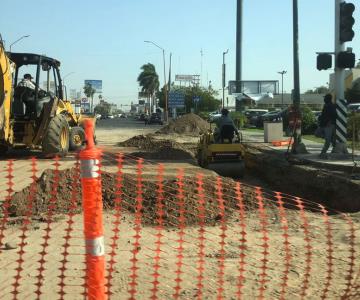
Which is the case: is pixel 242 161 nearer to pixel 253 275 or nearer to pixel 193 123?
pixel 253 275

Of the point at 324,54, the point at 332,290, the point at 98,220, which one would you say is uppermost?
the point at 324,54

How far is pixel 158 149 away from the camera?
2236cm

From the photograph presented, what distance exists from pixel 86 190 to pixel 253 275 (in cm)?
240

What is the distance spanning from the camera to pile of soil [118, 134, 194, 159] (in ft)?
64.2

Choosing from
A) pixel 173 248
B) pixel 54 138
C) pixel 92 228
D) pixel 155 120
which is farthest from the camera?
pixel 155 120

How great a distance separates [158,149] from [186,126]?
15.7m

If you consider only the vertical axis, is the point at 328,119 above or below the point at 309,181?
above

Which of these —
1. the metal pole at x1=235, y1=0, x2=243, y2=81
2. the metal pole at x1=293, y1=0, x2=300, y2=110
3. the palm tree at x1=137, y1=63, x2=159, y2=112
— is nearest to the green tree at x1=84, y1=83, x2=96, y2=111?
the palm tree at x1=137, y1=63, x2=159, y2=112

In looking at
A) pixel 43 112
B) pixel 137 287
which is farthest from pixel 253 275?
pixel 43 112

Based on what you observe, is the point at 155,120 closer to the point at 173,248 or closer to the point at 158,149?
the point at 158,149

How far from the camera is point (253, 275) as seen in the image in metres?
5.34

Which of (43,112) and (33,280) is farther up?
(43,112)

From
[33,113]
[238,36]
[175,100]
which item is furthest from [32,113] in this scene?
[175,100]

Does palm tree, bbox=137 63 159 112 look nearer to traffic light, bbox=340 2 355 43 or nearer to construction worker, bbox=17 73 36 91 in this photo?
traffic light, bbox=340 2 355 43
